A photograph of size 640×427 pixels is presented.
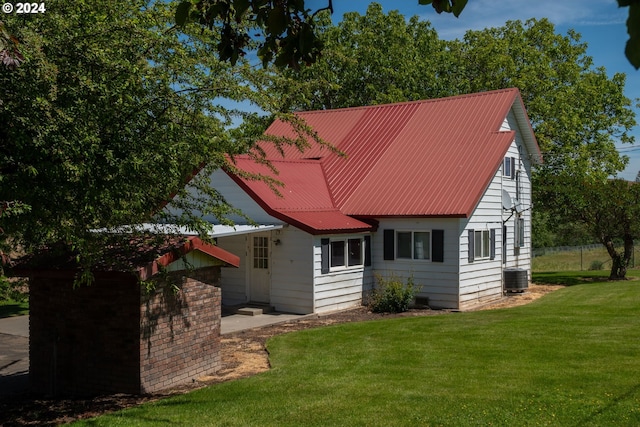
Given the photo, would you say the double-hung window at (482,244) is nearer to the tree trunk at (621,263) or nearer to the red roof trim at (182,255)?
the tree trunk at (621,263)

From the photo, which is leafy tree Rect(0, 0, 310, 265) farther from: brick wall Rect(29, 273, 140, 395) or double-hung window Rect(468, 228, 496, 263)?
double-hung window Rect(468, 228, 496, 263)

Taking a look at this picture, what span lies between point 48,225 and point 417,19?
33961 millimetres

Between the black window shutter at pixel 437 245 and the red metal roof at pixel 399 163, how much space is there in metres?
0.67

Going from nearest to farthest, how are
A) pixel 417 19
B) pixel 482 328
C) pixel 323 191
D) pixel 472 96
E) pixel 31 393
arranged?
1. pixel 31 393
2. pixel 482 328
3. pixel 323 191
4. pixel 472 96
5. pixel 417 19

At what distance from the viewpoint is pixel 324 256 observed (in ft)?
62.8

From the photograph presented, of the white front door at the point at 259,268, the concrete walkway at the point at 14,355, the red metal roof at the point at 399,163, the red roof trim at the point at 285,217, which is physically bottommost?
the concrete walkway at the point at 14,355

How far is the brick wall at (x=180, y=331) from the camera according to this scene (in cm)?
1066

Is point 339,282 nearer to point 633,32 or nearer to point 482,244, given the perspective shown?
point 482,244

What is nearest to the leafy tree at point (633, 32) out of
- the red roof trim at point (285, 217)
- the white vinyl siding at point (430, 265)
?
the red roof trim at point (285, 217)

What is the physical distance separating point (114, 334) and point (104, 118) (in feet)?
13.6

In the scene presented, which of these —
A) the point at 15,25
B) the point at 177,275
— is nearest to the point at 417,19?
the point at 177,275

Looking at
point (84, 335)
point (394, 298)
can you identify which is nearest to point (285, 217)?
point (394, 298)

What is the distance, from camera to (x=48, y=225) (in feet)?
24.4

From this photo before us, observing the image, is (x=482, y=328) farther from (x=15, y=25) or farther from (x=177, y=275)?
(x=15, y=25)
